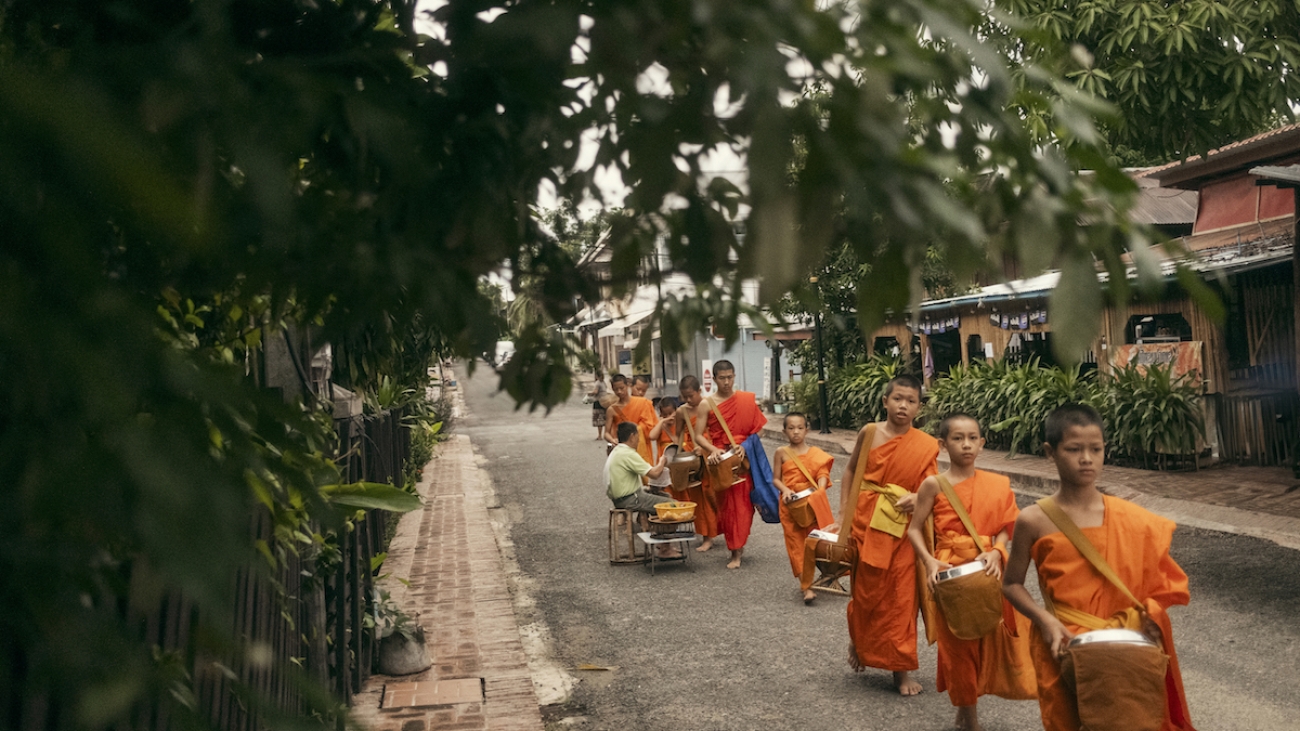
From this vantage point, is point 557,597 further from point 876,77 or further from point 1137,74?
point 876,77

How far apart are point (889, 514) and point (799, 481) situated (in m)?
2.27

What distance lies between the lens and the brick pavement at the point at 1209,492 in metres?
9.38

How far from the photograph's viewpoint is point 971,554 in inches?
199

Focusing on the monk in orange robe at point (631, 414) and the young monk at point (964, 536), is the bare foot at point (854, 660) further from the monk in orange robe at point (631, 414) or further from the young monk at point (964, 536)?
the monk in orange robe at point (631, 414)

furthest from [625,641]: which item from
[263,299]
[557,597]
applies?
[263,299]

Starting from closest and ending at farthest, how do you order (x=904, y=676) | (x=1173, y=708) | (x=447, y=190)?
(x=447, y=190)
(x=1173, y=708)
(x=904, y=676)

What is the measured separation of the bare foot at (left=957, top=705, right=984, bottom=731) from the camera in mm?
4941

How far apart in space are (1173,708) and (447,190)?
129 inches

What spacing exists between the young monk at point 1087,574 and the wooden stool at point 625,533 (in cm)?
563

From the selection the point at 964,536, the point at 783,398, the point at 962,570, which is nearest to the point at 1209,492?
the point at 964,536

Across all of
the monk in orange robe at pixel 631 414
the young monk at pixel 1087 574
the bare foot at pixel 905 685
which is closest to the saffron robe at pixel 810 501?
the bare foot at pixel 905 685

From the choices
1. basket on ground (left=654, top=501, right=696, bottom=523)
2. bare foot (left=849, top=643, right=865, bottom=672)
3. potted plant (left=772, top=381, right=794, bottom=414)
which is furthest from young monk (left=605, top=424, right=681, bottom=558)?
potted plant (left=772, top=381, right=794, bottom=414)

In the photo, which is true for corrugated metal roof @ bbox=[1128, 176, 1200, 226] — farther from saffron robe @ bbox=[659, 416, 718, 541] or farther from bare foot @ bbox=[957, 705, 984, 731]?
bare foot @ bbox=[957, 705, 984, 731]

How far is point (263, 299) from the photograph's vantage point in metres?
2.28
